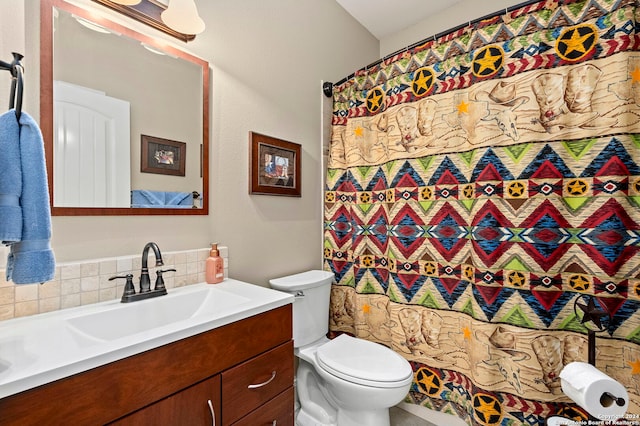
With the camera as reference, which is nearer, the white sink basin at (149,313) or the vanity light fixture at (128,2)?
the white sink basin at (149,313)

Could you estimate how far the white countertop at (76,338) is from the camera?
0.63 m

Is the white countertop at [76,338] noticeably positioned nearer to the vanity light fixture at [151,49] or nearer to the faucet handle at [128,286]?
the faucet handle at [128,286]

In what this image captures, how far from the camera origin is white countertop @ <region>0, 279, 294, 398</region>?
2.08ft

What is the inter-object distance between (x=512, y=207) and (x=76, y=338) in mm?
1768

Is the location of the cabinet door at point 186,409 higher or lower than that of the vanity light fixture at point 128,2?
lower

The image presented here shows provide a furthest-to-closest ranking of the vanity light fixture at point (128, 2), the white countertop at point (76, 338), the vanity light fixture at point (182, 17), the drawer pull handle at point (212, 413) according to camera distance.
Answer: the vanity light fixture at point (182, 17) < the vanity light fixture at point (128, 2) < the drawer pull handle at point (212, 413) < the white countertop at point (76, 338)

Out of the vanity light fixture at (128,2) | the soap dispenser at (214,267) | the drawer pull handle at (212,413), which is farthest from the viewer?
the soap dispenser at (214,267)

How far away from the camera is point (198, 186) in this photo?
1415mm

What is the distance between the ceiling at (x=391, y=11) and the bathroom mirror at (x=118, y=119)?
1534 millimetres

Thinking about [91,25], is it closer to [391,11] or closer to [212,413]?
[212,413]

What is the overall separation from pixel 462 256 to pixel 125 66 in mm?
1810

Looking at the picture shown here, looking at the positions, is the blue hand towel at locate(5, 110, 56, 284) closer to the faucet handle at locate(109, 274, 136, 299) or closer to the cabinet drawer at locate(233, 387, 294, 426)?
the faucet handle at locate(109, 274, 136, 299)

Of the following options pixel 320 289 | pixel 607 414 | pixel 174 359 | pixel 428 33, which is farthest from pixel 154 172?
pixel 428 33

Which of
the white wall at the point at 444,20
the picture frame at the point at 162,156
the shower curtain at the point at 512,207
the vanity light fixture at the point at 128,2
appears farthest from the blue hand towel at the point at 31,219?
the white wall at the point at 444,20
